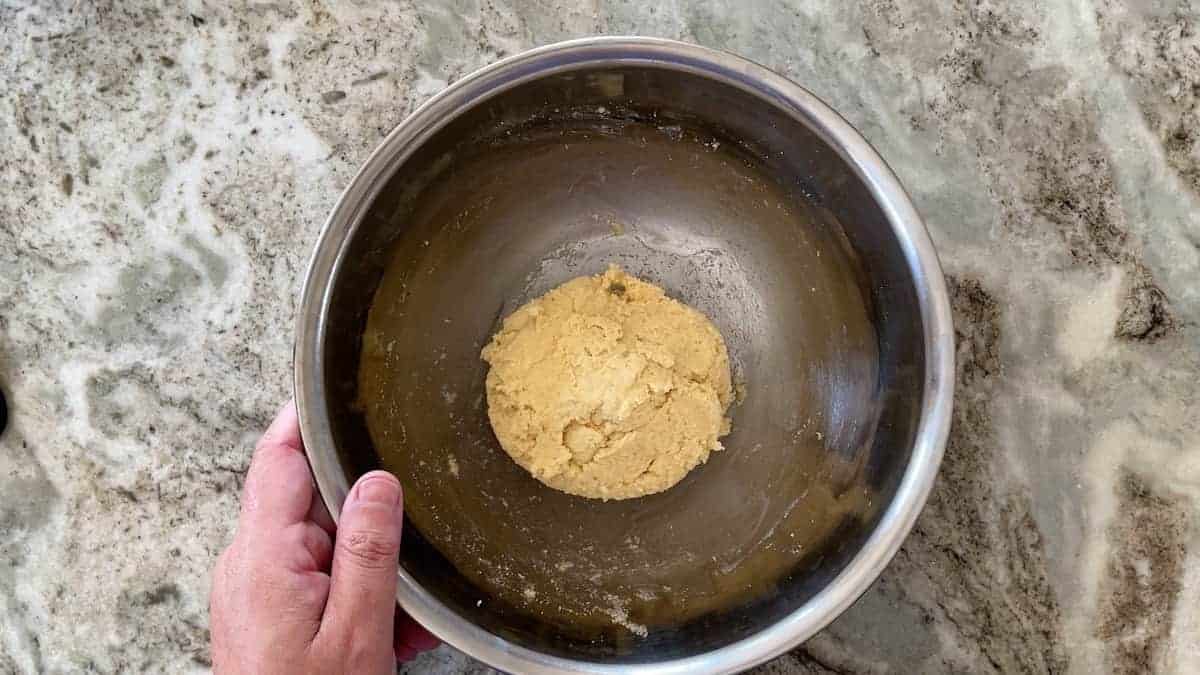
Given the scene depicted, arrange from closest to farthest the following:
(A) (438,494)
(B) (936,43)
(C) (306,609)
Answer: (C) (306,609)
(A) (438,494)
(B) (936,43)

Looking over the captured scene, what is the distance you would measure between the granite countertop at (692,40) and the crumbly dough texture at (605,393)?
0.42m

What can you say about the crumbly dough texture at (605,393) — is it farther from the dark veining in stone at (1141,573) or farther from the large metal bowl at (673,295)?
the dark veining in stone at (1141,573)

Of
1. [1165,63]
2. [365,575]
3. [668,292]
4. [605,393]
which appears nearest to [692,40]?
[668,292]

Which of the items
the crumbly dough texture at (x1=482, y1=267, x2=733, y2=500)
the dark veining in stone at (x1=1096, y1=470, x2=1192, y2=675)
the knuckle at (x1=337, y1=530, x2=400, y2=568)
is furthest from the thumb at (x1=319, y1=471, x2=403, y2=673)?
the dark veining in stone at (x1=1096, y1=470, x2=1192, y2=675)

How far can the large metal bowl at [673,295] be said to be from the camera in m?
1.11

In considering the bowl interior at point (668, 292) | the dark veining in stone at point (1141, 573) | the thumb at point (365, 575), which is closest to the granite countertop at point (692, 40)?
the dark veining in stone at point (1141, 573)

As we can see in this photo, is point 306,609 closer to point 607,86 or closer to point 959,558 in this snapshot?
point 607,86

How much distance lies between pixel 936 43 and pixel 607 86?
2.11 feet

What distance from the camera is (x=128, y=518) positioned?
147 centimetres

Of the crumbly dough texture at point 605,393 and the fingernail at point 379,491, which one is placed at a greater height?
the crumbly dough texture at point 605,393

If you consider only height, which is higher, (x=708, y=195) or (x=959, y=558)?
(x=708, y=195)

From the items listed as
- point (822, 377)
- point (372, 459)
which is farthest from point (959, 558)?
point (372, 459)

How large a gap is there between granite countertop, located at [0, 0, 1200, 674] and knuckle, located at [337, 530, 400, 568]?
18.0 inches

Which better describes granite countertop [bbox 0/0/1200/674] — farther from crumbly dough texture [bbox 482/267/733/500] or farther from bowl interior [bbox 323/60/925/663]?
crumbly dough texture [bbox 482/267/733/500]
